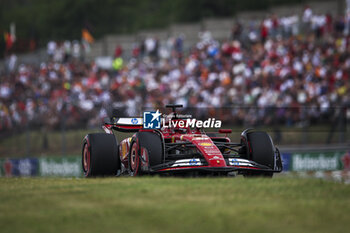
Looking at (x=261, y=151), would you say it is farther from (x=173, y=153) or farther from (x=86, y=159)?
(x=86, y=159)

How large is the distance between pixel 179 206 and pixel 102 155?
4185 mm

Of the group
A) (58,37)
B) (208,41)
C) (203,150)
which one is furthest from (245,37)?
(58,37)

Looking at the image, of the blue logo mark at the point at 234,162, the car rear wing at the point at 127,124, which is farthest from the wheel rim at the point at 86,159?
the blue logo mark at the point at 234,162

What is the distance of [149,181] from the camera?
28.2ft

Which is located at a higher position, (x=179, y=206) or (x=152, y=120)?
(x=152, y=120)

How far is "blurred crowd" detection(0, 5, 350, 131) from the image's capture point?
20672 mm

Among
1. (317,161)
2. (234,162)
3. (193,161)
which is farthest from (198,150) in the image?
(317,161)

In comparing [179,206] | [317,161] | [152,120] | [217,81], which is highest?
[217,81]

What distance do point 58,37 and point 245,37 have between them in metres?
30.3

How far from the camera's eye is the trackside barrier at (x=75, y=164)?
1973 centimetres

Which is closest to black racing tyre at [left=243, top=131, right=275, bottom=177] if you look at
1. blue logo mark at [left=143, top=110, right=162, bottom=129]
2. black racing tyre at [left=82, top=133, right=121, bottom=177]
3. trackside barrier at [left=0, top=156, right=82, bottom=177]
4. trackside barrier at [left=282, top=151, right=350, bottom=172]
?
blue logo mark at [left=143, top=110, right=162, bottom=129]

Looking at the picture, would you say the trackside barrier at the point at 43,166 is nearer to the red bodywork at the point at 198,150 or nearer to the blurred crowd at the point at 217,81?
the blurred crowd at the point at 217,81

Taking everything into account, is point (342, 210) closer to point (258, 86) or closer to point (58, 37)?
point (258, 86)

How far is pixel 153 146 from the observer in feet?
32.6
